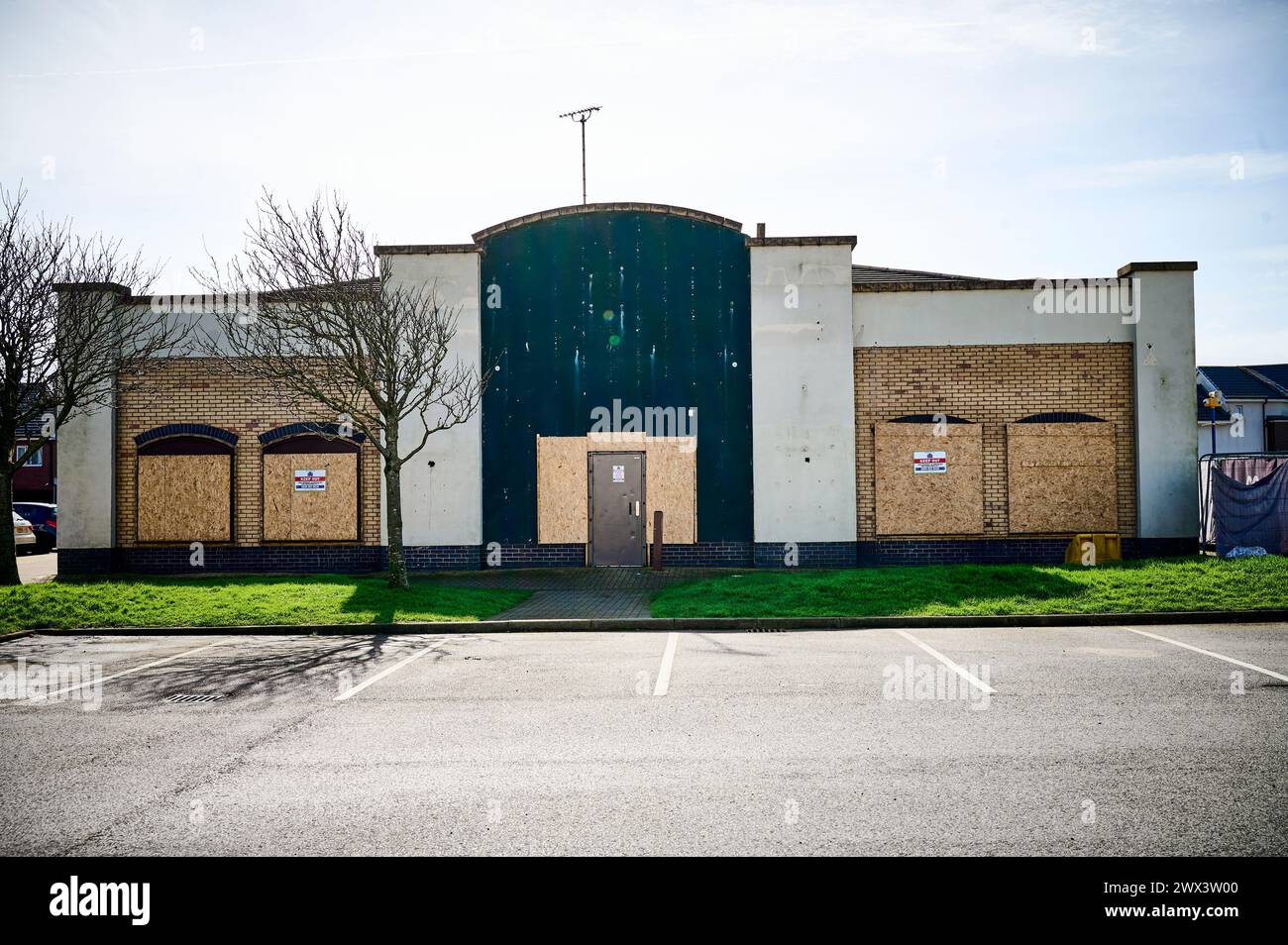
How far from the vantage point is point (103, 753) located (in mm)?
6062

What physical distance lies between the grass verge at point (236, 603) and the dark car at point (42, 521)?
14482 millimetres

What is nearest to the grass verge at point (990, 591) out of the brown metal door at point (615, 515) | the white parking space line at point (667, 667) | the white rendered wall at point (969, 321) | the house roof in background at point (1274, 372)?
the white parking space line at point (667, 667)

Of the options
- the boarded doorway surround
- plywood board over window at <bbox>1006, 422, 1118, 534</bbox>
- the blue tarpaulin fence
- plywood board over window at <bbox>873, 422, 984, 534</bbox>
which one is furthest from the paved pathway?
the blue tarpaulin fence

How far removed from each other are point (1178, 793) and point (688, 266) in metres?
15.4

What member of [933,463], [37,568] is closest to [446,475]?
[933,463]

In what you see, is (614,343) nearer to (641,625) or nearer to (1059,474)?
(641,625)

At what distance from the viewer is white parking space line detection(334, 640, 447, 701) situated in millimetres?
7926

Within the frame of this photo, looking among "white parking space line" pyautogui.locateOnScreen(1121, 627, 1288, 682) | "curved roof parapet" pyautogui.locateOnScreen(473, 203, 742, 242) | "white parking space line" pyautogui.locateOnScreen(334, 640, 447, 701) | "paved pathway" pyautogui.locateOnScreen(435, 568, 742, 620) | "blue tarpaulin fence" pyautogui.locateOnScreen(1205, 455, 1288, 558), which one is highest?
"curved roof parapet" pyautogui.locateOnScreen(473, 203, 742, 242)

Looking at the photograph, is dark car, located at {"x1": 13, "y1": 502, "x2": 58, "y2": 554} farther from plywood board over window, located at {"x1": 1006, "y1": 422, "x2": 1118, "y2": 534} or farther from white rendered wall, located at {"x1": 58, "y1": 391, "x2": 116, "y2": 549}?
plywood board over window, located at {"x1": 1006, "y1": 422, "x2": 1118, "y2": 534}

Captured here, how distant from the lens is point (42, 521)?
89.5 ft

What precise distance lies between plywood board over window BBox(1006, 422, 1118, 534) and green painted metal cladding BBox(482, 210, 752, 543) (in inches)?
223

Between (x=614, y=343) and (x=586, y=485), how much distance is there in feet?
10.3
